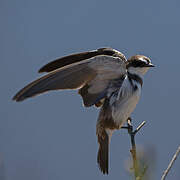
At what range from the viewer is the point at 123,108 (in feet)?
5.00

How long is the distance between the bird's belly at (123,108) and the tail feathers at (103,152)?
0.30ft

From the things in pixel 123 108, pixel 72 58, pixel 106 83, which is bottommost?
pixel 123 108

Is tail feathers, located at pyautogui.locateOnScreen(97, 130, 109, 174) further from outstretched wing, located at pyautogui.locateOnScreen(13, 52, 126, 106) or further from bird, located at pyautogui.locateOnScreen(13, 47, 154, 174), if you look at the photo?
outstretched wing, located at pyautogui.locateOnScreen(13, 52, 126, 106)

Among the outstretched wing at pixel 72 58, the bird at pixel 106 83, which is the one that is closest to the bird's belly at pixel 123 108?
the bird at pixel 106 83

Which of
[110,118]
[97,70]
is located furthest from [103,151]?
[97,70]

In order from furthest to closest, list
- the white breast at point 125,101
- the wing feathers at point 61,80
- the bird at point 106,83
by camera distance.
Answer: the white breast at point 125,101 → the bird at point 106,83 → the wing feathers at point 61,80

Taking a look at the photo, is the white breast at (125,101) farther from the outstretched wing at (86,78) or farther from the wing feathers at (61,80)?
the wing feathers at (61,80)

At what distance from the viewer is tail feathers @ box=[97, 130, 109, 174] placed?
156cm

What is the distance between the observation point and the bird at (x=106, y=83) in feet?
4.54

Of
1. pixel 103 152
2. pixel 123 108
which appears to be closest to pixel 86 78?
pixel 123 108

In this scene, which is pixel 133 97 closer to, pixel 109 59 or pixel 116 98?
pixel 116 98

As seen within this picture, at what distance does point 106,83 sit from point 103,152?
0.96ft

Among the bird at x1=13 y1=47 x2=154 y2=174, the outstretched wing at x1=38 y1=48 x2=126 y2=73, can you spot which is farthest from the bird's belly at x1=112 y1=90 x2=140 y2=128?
the outstretched wing at x1=38 y1=48 x2=126 y2=73

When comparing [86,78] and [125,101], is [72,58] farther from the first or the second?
[125,101]
